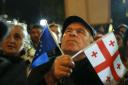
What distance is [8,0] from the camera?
59.8 feet

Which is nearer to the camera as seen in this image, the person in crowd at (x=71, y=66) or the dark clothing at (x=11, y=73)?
the dark clothing at (x=11, y=73)

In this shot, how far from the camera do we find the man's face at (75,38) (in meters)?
3.95

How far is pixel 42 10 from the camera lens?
1705cm

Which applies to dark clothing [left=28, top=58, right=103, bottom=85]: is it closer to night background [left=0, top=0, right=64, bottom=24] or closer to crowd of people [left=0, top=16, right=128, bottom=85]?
crowd of people [left=0, top=16, right=128, bottom=85]

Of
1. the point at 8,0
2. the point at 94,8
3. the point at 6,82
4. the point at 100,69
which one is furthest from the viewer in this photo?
the point at 8,0

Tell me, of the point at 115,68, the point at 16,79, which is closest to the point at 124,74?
the point at 115,68

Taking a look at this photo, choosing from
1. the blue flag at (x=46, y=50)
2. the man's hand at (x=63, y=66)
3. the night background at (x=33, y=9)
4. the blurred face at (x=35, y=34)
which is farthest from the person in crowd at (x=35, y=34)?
the night background at (x=33, y=9)

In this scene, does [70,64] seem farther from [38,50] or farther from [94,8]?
[94,8]

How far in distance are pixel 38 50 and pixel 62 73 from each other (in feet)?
1.89

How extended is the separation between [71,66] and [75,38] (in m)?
0.86

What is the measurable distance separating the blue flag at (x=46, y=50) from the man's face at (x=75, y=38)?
0.30 meters

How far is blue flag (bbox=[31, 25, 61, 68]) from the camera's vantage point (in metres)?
3.62

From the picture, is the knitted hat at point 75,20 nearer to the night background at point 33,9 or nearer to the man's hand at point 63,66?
the man's hand at point 63,66

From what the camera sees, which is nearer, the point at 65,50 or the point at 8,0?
the point at 65,50
